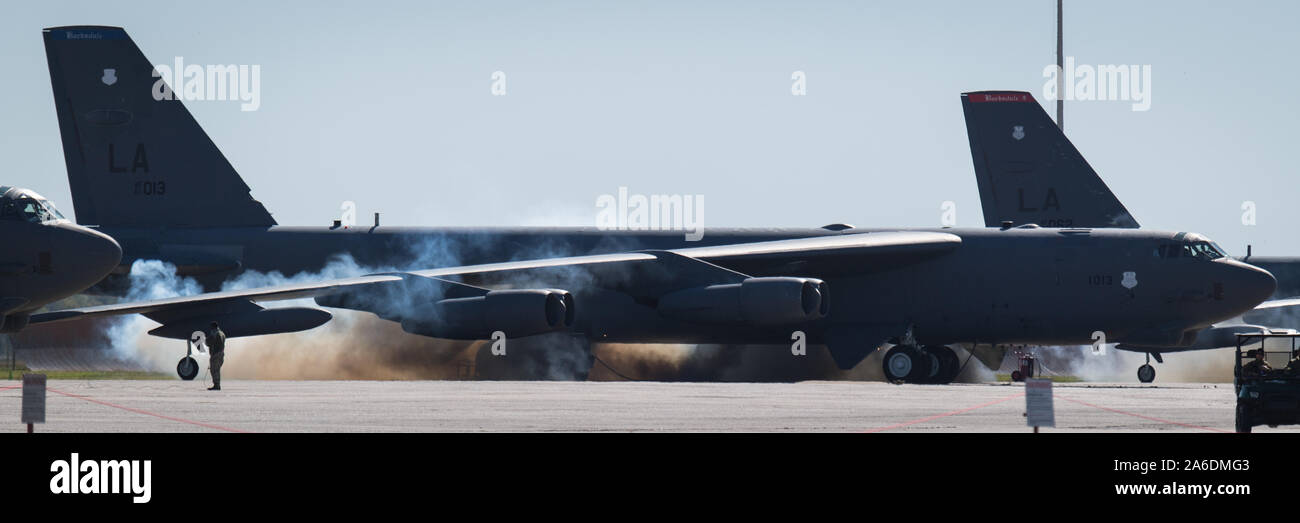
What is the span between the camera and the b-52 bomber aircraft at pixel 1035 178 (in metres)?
43.5

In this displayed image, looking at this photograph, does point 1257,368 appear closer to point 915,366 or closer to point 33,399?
point 33,399

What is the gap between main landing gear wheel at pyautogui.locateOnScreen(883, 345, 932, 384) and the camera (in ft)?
109

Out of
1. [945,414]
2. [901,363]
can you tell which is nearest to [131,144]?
[901,363]

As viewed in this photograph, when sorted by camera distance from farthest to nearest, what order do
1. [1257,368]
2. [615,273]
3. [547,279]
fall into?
[615,273], [547,279], [1257,368]

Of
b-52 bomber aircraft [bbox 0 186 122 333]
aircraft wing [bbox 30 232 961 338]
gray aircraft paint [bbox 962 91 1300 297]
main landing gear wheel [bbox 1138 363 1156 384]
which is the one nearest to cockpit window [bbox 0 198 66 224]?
b-52 bomber aircraft [bbox 0 186 122 333]

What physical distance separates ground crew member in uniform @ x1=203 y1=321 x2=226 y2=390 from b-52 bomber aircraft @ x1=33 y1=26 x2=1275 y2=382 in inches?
38.6

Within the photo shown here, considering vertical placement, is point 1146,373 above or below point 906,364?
below

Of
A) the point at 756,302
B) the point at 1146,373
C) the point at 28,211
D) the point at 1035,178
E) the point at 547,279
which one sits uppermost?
the point at 1035,178

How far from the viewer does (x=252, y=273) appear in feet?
117

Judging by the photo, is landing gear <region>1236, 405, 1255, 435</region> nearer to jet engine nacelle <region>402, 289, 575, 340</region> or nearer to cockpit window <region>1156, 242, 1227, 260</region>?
jet engine nacelle <region>402, 289, 575, 340</region>

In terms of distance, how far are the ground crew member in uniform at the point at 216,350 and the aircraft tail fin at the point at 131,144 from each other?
744cm

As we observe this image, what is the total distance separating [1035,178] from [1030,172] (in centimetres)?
24

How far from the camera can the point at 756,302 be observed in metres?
30.6
